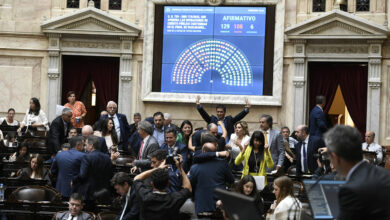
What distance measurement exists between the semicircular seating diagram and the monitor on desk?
14.1m

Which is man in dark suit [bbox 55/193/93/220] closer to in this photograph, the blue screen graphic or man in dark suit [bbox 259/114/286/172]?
man in dark suit [bbox 259/114/286/172]

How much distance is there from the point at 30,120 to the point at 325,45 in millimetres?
7501

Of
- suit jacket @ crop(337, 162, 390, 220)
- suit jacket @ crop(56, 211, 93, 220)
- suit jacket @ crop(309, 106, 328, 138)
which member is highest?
suit jacket @ crop(309, 106, 328, 138)

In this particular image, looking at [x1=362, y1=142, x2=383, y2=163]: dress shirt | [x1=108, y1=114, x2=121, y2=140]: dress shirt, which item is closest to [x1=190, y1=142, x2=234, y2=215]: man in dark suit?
[x1=108, y1=114, x2=121, y2=140]: dress shirt

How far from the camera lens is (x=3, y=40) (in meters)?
19.5

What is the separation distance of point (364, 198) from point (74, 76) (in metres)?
16.6

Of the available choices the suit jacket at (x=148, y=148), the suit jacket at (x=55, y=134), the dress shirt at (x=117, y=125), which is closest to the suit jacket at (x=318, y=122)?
the dress shirt at (x=117, y=125)

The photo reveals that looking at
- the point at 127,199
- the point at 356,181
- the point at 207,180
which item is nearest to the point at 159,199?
the point at 127,199

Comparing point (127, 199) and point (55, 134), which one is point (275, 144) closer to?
point (55, 134)

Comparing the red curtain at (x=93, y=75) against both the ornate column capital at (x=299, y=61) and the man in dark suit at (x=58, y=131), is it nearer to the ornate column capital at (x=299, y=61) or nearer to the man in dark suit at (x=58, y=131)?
the ornate column capital at (x=299, y=61)

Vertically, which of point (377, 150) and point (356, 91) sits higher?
point (356, 91)

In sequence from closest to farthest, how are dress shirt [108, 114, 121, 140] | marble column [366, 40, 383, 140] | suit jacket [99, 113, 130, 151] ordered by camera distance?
suit jacket [99, 113, 130, 151] < dress shirt [108, 114, 121, 140] < marble column [366, 40, 383, 140]

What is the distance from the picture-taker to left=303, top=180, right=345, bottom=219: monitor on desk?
448 cm

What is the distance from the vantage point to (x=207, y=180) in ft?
29.5
